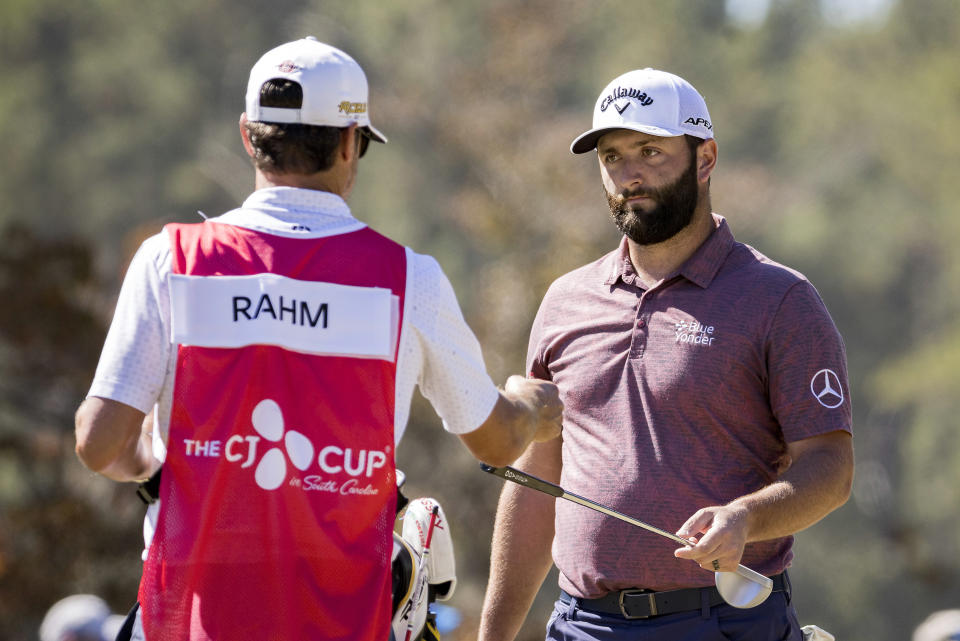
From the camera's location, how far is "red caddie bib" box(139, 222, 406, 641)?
276cm

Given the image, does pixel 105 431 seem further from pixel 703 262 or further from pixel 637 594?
pixel 703 262

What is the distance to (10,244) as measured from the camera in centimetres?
1264

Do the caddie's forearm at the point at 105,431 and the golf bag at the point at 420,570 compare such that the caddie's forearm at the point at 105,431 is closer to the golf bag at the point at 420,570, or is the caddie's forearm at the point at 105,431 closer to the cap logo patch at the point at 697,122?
the golf bag at the point at 420,570

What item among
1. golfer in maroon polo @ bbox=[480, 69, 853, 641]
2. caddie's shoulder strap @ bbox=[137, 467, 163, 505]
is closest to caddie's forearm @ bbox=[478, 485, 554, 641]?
golfer in maroon polo @ bbox=[480, 69, 853, 641]

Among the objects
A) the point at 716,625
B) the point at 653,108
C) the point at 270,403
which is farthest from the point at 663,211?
the point at 270,403

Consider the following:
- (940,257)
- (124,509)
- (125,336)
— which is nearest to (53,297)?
(124,509)

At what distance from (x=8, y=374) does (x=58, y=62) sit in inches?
343

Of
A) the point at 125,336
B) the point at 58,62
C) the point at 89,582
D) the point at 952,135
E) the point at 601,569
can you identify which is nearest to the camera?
the point at 125,336

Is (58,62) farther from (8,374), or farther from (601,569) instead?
(601,569)

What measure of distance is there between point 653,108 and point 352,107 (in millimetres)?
1175

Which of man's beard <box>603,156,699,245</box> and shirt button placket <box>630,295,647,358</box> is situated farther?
man's beard <box>603,156,699,245</box>

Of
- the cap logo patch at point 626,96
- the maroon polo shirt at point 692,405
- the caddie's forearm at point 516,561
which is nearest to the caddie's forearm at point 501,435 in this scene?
the maroon polo shirt at point 692,405

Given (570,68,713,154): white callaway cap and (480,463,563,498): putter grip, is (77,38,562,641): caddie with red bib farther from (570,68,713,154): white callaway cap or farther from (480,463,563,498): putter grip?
(570,68,713,154): white callaway cap

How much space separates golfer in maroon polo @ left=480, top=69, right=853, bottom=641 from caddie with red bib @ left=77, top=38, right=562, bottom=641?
88 centimetres
